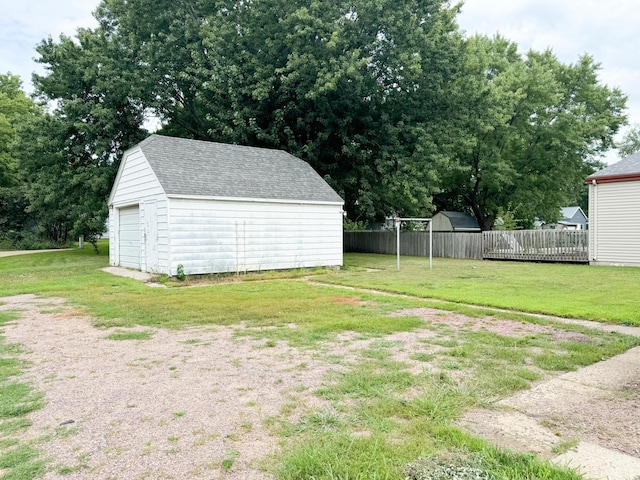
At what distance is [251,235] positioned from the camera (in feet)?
42.1

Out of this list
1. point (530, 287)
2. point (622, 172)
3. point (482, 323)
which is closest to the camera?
point (482, 323)

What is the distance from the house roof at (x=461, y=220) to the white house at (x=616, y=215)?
599 inches

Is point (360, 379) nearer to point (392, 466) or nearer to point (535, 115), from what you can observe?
point (392, 466)

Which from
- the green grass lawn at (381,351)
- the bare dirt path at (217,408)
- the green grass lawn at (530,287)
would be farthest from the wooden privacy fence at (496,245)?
the bare dirt path at (217,408)

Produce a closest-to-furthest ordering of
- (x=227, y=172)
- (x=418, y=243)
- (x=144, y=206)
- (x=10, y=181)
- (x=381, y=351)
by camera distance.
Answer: (x=381, y=351) < (x=144, y=206) < (x=227, y=172) < (x=418, y=243) < (x=10, y=181)

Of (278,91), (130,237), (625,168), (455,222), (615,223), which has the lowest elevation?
(130,237)

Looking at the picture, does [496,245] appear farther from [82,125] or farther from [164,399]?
[82,125]

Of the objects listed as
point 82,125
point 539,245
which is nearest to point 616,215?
point 539,245

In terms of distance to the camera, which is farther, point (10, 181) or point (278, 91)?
point (10, 181)

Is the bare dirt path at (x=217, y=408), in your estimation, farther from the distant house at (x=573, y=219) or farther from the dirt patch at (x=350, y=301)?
the distant house at (x=573, y=219)

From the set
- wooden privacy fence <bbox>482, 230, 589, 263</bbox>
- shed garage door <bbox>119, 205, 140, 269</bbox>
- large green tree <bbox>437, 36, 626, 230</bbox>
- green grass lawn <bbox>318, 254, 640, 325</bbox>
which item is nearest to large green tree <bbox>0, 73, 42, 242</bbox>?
shed garage door <bbox>119, 205, 140, 269</bbox>

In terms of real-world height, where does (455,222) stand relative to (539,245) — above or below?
above

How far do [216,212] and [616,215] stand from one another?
1370cm

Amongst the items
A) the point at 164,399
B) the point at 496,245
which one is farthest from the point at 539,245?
the point at 164,399
